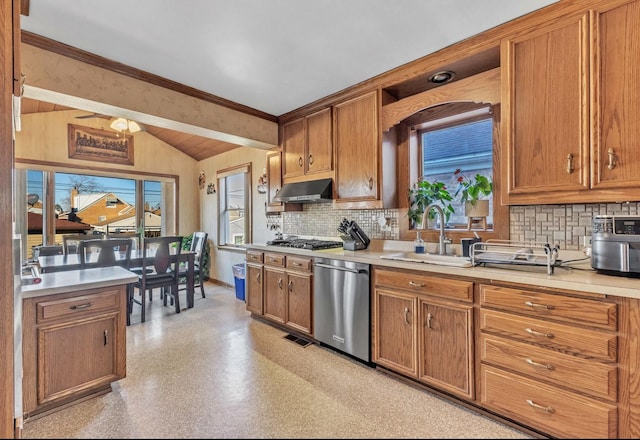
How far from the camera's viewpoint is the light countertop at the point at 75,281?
5.75 ft

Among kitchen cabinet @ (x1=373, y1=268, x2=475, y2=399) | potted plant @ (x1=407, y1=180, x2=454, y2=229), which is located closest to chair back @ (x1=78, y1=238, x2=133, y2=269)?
kitchen cabinet @ (x1=373, y1=268, x2=475, y2=399)

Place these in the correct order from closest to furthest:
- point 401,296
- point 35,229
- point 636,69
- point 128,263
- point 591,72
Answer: point 636,69 < point 591,72 < point 401,296 < point 128,263 < point 35,229

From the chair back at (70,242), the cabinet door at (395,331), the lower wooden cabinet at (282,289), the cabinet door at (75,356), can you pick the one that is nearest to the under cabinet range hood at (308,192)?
the lower wooden cabinet at (282,289)

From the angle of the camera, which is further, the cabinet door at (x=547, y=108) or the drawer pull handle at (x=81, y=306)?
the drawer pull handle at (x=81, y=306)

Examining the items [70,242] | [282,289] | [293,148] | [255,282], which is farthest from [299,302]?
[70,242]

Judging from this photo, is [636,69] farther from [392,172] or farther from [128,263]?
[128,263]

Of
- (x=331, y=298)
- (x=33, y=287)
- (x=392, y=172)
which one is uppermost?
(x=392, y=172)

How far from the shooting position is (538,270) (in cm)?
175

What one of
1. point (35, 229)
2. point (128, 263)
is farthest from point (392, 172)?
point (35, 229)

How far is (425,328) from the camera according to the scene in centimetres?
205

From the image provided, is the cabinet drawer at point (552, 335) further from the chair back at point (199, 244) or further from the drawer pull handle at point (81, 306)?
the chair back at point (199, 244)

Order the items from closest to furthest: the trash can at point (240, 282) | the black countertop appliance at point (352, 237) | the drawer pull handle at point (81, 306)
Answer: the drawer pull handle at point (81, 306), the black countertop appliance at point (352, 237), the trash can at point (240, 282)

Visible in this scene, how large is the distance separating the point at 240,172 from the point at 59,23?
3.14 meters

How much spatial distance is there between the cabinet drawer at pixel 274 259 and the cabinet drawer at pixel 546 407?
196 centimetres
